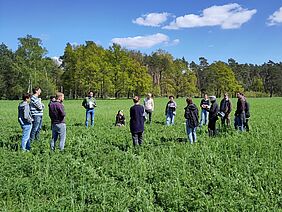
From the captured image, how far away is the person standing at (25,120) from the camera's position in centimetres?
1133

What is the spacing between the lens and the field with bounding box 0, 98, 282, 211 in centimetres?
647

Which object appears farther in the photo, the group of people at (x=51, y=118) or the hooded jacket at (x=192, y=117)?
the hooded jacket at (x=192, y=117)

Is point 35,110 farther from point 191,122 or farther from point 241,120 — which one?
point 241,120

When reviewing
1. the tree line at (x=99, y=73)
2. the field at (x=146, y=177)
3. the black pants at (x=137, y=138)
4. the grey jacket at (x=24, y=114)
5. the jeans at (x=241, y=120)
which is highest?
the tree line at (x=99, y=73)

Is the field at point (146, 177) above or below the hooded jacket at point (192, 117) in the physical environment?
below

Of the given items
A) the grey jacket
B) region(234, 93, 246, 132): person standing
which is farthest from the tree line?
the grey jacket

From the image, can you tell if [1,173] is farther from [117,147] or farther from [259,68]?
[259,68]

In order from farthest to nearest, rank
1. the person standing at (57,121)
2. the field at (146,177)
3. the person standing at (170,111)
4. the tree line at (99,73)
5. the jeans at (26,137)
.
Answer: the tree line at (99,73) → the person standing at (170,111) → the jeans at (26,137) → the person standing at (57,121) → the field at (146,177)

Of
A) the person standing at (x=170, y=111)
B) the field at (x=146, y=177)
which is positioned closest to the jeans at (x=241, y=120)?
the field at (x=146, y=177)

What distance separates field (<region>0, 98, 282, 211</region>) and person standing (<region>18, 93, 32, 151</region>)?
1.13 feet

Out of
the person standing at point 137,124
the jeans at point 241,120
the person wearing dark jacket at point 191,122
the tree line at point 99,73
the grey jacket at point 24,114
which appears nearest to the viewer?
the grey jacket at point 24,114

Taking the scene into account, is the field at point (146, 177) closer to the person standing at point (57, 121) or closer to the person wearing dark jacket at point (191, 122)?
the person standing at point (57, 121)

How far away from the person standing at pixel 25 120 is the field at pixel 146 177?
35 cm

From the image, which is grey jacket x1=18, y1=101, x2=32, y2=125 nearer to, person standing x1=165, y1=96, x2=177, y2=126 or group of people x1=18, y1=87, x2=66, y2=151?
group of people x1=18, y1=87, x2=66, y2=151
